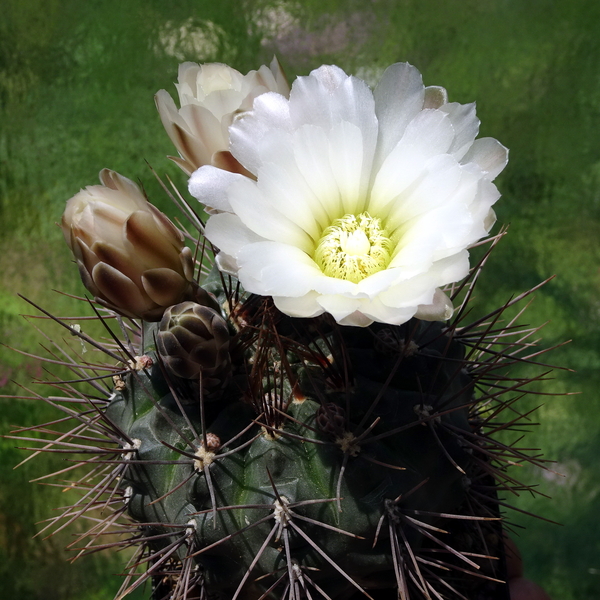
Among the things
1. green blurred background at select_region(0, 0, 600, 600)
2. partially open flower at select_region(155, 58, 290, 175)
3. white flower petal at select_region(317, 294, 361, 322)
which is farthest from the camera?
green blurred background at select_region(0, 0, 600, 600)

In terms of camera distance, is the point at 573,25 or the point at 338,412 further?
the point at 573,25

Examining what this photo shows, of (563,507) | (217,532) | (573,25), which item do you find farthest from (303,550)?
(573,25)

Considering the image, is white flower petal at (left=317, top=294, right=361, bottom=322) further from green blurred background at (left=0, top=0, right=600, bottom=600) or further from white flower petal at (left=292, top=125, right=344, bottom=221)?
green blurred background at (left=0, top=0, right=600, bottom=600)

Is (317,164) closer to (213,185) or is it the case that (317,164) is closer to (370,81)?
(213,185)

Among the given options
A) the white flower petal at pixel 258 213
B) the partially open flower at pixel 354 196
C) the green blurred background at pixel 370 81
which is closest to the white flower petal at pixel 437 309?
the partially open flower at pixel 354 196

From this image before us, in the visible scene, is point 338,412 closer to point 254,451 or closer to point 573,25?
point 254,451

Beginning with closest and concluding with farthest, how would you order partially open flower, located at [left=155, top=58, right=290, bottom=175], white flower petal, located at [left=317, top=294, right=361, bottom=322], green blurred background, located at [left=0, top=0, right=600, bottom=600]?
white flower petal, located at [left=317, top=294, right=361, bottom=322]
partially open flower, located at [left=155, top=58, right=290, bottom=175]
green blurred background, located at [left=0, top=0, right=600, bottom=600]

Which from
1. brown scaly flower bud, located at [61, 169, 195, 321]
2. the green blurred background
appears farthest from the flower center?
the green blurred background

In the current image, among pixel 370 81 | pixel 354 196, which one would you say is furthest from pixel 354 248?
pixel 370 81
